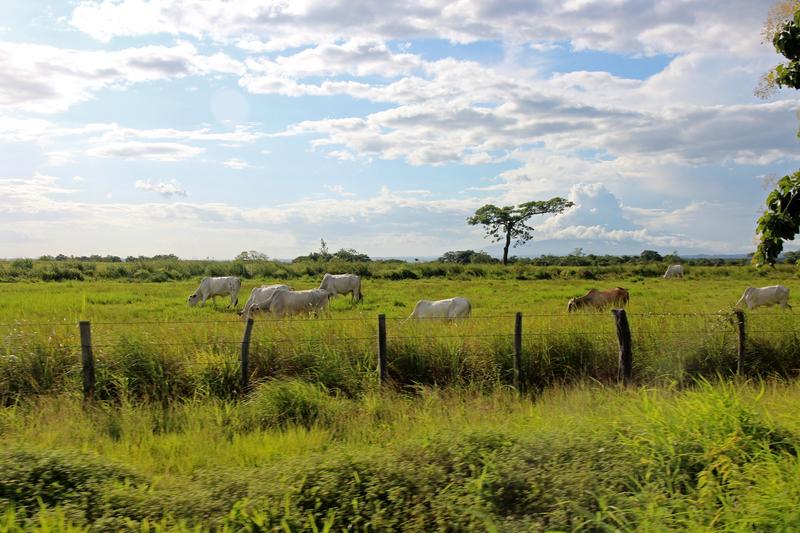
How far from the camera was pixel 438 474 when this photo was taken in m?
5.11

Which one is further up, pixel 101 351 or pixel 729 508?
pixel 101 351

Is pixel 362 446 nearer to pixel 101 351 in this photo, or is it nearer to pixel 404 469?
pixel 404 469

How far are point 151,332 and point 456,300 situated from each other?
849 cm

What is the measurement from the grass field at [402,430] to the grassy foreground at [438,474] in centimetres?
2

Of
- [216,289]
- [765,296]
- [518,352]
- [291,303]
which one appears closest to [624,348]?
[518,352]

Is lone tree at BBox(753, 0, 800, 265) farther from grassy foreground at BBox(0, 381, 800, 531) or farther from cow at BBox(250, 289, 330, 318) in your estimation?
cow at BBox(250, 289, 330, 318)

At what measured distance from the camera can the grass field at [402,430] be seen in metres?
4.59

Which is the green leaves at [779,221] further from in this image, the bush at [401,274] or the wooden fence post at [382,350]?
the bush at [401,274]

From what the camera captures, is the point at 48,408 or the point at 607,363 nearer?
Result: the point at 48,408

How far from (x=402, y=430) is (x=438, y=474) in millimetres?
1573

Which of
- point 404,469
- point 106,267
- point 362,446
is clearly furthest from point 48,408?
point 106,267

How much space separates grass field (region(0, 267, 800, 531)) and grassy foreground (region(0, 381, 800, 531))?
0.02m

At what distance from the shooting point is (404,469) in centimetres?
518

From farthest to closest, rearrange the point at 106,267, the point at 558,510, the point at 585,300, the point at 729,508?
the point at 106,267, the point at 585,300, the point at 558,510, the point at 729,508
